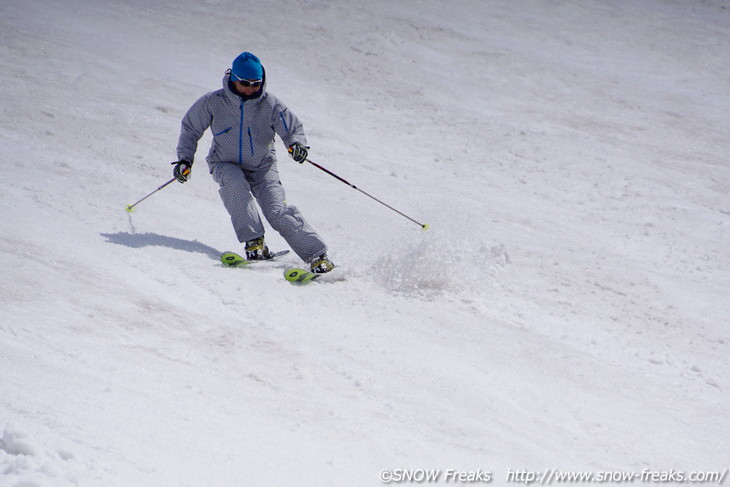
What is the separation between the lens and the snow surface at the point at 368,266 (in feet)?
10.8

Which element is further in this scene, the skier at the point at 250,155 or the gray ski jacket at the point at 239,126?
the gray ski jacket at the point at 239,126

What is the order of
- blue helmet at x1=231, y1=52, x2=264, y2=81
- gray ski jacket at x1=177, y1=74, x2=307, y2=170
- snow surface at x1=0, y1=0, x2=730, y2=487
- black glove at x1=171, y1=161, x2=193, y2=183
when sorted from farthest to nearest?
black glove at x1=171, y1=161, x2=193, y2=183 < gray ski jacket at x1=177, y1=74, x2=307, y2=170 < blue helmet at x1=231, y1=52, x2=264, y2=81 < snow surface at x1=0, y1=0, x2=730, y2=487

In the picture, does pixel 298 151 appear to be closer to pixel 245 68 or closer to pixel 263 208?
pixel 263 208

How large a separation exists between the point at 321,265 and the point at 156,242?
154 centimetres

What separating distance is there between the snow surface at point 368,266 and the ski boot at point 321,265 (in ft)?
0.62

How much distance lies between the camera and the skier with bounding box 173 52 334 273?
599 centimetres

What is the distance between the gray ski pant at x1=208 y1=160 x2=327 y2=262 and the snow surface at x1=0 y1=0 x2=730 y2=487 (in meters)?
0.40

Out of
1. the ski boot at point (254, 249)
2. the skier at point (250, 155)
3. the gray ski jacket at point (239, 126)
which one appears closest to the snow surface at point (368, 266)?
the ski boot at point (254, 249)

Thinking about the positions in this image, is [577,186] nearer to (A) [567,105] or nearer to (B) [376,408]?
(A) [567,105]

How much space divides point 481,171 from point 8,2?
1066 centimetres

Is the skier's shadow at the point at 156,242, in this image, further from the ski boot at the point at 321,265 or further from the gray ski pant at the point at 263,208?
the ski boot at the point at 321,265

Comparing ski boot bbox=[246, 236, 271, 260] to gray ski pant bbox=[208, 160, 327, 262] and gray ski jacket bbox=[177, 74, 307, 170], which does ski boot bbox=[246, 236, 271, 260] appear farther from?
gray ski jacket bbox=[177, 74, 307, 170]

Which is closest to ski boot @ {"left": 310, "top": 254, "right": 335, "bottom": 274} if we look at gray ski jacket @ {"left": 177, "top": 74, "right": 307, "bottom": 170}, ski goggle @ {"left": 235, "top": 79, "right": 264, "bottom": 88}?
gray ski jacket @ {"left": 177, "top": 74, "right": 307, "bottom": 170}

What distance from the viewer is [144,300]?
15.3 feet
